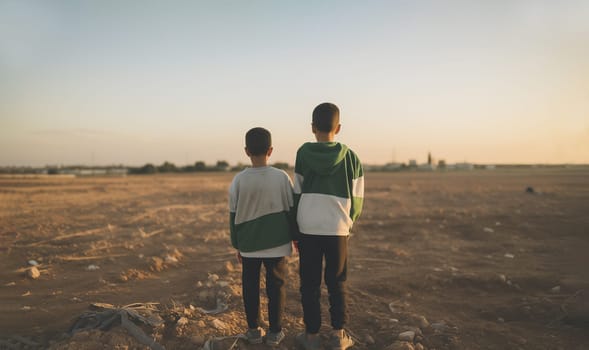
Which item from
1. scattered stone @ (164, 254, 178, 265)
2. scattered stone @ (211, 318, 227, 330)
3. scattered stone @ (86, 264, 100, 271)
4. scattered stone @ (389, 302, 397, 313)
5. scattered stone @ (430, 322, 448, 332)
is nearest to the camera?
scattered stone @ (211, 318, 227, 330)

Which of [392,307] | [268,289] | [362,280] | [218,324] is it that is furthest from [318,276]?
[362,280]

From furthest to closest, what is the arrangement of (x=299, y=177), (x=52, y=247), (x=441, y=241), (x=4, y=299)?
(x=441, y=241) → (x=52, y=247) → (x=4, y=299) → (x=299, y=177)

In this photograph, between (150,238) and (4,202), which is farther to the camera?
(4,202)

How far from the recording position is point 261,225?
9.23 feet

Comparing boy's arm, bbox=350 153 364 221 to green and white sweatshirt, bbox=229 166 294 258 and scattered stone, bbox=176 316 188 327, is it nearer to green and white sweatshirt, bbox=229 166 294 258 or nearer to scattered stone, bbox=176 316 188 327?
green and white sweatshirt, bbox=229 166 294 258

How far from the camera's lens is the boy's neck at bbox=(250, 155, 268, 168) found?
291 centimetres

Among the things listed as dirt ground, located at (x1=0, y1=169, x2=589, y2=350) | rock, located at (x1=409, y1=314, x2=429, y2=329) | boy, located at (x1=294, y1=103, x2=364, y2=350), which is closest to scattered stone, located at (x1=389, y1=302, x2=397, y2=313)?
dirt ground, located at (x1=0, y1=169, x2=589, y2=350)

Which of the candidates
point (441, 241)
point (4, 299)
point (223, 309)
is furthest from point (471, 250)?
point (4, 299)

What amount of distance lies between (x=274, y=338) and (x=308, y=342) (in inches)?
11.0

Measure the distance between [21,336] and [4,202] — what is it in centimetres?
1288

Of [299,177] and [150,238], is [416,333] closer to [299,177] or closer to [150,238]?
[299,177]

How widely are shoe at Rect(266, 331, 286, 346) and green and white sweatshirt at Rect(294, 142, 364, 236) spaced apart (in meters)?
0.89

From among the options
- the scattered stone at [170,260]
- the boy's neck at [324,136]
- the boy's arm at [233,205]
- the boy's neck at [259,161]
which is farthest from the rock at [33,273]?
the boy's neck at [324,136]

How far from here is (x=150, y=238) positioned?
300 inches
